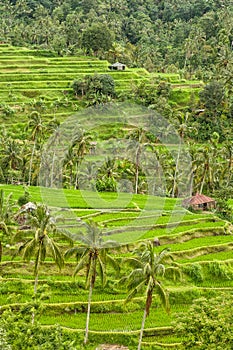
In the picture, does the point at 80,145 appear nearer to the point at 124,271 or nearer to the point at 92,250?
the point at 124,271

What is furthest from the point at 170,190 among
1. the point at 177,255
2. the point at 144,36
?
the point at 144,36

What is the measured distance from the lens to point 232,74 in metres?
95.2

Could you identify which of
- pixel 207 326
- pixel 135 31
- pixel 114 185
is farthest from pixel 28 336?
pixel 135 31

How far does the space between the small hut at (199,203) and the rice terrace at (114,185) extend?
0.49 ft

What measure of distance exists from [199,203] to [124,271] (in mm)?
18194

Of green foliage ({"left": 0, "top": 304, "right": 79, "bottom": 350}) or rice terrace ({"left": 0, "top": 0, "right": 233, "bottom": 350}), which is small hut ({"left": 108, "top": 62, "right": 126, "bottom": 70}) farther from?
green foliage ({"left": 0, "top": 304, "right": 79, "bottom": 350})

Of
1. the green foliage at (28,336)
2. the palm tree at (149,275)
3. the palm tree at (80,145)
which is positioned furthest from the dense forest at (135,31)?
the green foliage at (28,336)

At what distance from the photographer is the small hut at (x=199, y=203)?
5445 cm

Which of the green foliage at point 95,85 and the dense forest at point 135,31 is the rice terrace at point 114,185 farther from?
the dense forest at point 135,31

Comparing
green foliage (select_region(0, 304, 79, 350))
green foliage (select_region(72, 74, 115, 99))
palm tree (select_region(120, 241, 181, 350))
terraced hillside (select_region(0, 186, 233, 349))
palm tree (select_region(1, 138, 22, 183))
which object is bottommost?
palm tree (select_region(1, 138, 22, 183))

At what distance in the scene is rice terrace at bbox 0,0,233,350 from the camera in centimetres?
2953

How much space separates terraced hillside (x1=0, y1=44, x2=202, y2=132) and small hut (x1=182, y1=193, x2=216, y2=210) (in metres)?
35.8

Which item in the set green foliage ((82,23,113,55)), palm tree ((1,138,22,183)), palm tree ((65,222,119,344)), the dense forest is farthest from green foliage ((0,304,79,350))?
green foliage ((82,23,113,55))

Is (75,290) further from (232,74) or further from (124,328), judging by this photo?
(232,74)
